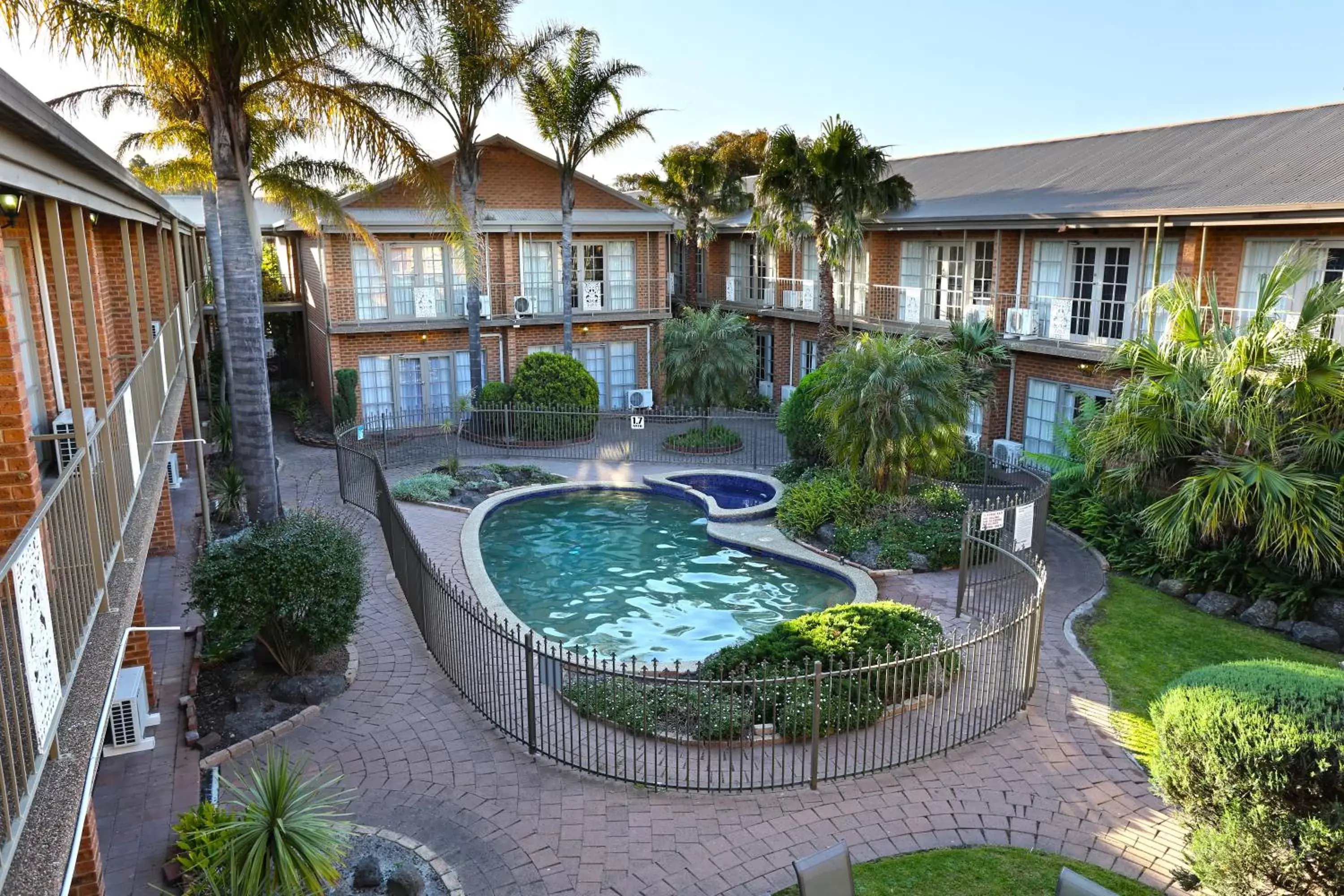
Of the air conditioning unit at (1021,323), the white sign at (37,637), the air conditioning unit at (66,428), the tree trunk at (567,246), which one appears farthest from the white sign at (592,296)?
the white sign at (37,637)

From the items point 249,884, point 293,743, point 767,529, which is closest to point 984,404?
point 767,529

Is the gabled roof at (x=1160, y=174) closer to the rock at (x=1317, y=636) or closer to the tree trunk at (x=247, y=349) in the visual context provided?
the rock at (x=1317, y=636)

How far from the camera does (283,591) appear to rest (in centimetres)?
973

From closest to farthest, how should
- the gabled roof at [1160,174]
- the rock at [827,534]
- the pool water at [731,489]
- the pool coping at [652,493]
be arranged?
the pool coping at [652,493], the rock at [827,534], the gabled roof at [1160,174], the pool water at [731,489]

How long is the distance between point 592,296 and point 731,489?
9.30 metres

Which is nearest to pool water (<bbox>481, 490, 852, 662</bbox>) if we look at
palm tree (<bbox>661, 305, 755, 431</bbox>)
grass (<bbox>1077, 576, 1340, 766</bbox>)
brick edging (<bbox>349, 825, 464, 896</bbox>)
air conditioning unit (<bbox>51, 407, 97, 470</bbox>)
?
grass (<bbox>1077, 576, 1340, 766</bbox>)

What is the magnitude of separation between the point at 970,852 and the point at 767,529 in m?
9.25

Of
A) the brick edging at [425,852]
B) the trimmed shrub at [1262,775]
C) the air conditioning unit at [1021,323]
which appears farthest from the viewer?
the air conditioning unit at [1021,323]

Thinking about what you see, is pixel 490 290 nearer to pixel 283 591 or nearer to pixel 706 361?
pixel 706 361

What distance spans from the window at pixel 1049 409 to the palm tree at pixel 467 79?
41.9 feet

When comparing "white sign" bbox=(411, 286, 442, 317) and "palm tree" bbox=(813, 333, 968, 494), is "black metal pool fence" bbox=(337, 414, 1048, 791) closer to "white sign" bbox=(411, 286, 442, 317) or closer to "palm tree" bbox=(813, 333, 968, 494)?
"palm tree" bbox=(813, 333, 968, 494)

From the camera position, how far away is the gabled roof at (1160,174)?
16188 mm

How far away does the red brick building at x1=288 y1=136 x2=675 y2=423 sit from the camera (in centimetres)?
2438

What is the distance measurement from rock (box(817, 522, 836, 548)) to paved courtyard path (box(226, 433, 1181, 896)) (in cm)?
540
